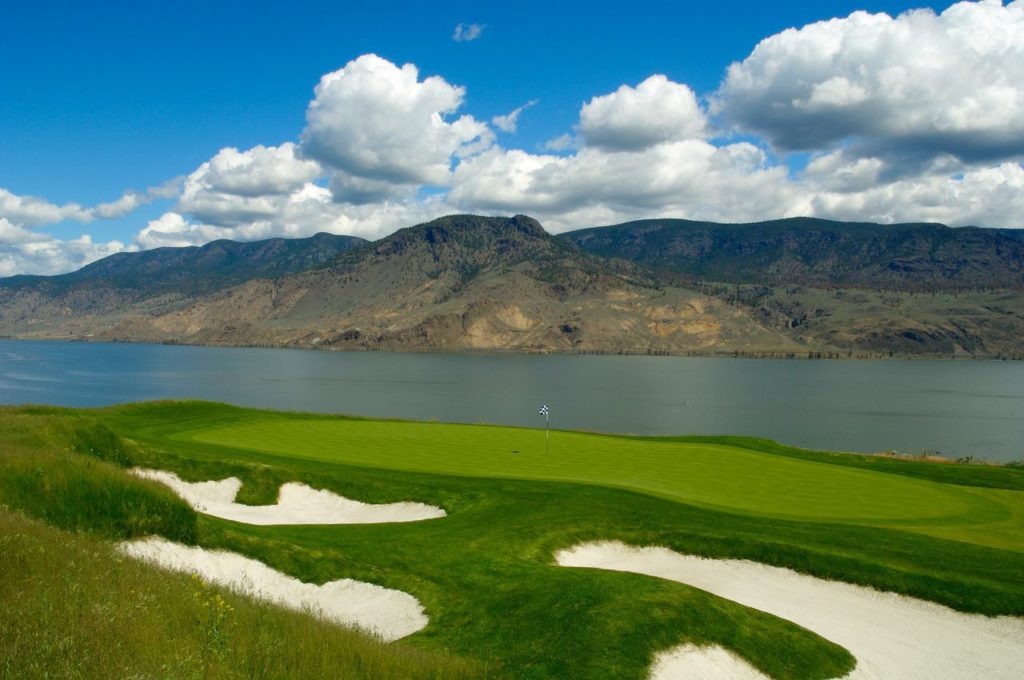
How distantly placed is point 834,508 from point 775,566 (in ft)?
22.7

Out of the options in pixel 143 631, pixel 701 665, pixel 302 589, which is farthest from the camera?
pixel 302 589

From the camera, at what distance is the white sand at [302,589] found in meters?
14.5

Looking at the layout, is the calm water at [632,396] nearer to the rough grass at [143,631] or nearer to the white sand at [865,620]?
the white sand at [865,620]

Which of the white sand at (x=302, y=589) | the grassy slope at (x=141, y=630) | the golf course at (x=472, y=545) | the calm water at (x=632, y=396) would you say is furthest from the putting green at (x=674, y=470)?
the calm water at (x=632, y=396)

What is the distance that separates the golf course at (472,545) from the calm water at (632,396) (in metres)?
45.8

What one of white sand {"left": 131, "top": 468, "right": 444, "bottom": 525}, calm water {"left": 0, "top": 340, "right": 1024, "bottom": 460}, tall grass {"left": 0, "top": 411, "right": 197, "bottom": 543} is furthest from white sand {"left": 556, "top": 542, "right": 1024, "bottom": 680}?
calm water {"left": 0, "top": 340, "right": 1024, "bottom": 460}

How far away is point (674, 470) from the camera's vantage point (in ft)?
99.6

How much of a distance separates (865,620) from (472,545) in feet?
33.4

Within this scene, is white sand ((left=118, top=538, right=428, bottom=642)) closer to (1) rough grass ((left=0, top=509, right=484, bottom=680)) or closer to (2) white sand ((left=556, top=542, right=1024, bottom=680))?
(2) white sand ((left=556, top=542, right=1024, bottom=680))

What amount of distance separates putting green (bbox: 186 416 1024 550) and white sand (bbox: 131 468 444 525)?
4.29 metres

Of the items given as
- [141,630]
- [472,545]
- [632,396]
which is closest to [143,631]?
[141,630]

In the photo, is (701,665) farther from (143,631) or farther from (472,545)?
(143,631)

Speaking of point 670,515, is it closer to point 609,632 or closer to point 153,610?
point 609,632

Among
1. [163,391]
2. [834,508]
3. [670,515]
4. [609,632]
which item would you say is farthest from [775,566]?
[163,391]
